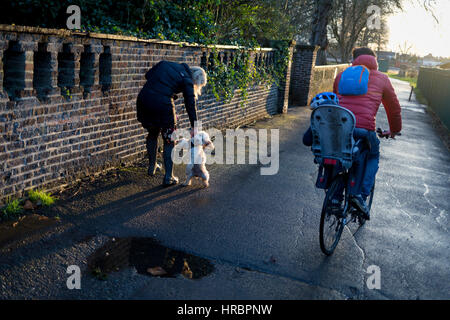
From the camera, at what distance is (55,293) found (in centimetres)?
349

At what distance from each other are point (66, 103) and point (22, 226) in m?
1.77

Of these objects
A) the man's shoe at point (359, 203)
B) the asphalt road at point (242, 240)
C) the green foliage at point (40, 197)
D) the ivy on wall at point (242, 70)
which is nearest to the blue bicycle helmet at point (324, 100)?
the man's shoe at point (359, 203)

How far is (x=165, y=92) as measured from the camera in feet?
19.8

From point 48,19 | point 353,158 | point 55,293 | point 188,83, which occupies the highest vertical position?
point 48,19

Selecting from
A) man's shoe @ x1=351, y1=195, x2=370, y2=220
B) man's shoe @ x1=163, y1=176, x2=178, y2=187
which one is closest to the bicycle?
man's shoe @ x1=351, y1=195, x2=370, y2=220

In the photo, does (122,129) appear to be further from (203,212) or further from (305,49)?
(305,49)

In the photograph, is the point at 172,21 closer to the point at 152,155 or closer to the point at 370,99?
the point at 152,155

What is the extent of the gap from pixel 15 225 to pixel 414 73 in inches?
3188

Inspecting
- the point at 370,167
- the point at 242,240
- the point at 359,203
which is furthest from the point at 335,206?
the point at 242,240

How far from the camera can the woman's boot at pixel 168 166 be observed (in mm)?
6289

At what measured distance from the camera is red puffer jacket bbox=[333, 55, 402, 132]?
487cm

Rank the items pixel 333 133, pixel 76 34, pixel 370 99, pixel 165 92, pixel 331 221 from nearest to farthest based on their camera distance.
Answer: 1. pixel 333 133
2. pixel 331 221
3. pixel 370 99
4. pixel 76 34
5. pixel 165 92

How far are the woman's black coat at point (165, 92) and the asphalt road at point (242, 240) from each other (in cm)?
103

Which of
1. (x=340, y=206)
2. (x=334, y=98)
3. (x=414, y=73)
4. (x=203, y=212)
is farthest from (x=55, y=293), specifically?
(x=414, y=73)
